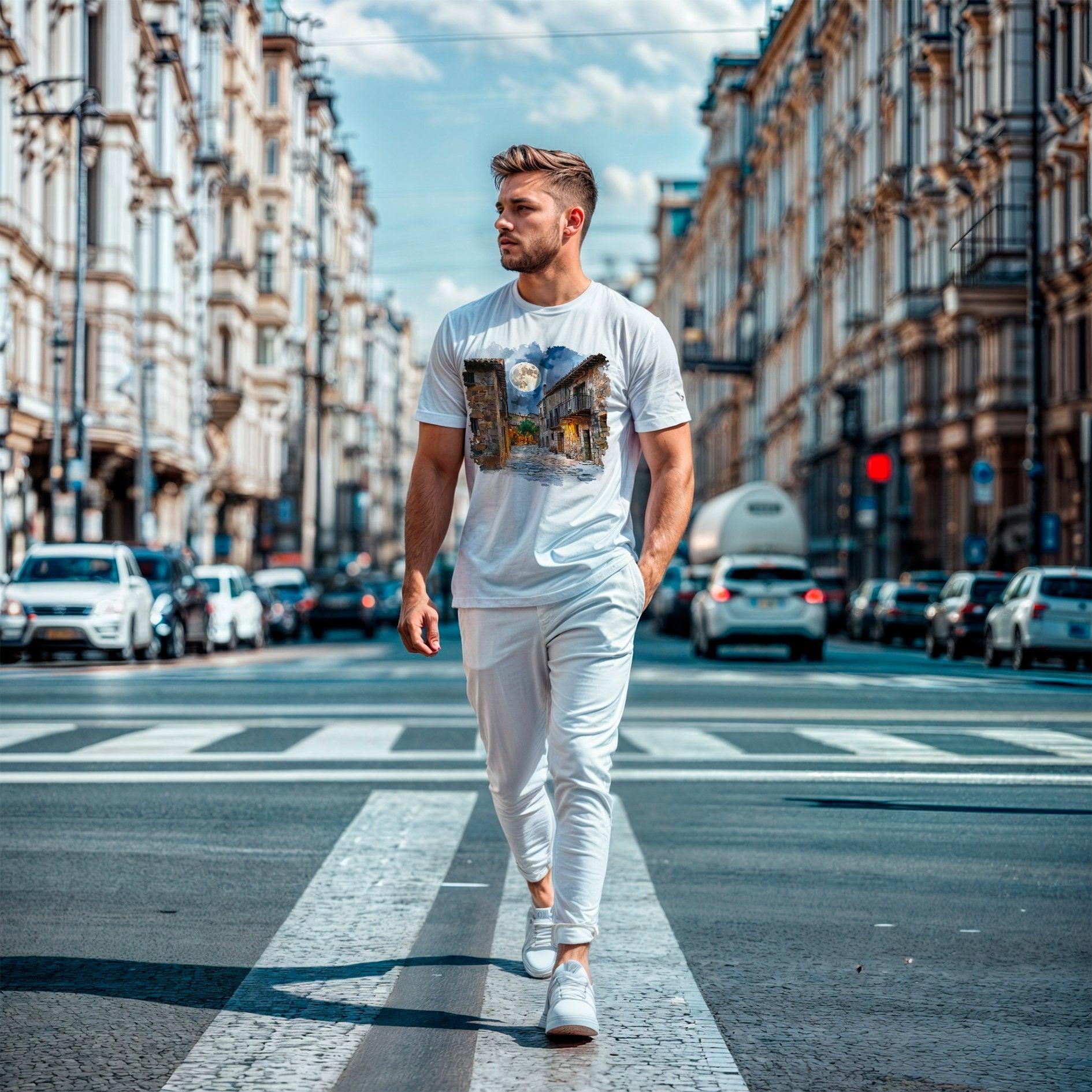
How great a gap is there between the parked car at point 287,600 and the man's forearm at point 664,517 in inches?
1557

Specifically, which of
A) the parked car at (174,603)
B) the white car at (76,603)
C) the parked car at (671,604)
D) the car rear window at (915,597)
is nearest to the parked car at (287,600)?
the parked car at (671,604)

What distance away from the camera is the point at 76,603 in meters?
27.4

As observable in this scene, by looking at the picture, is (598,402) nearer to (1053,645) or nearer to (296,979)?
(296,979)

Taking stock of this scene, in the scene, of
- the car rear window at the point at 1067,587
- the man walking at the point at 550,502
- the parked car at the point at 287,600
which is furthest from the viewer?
the parked car at the point at 287,600

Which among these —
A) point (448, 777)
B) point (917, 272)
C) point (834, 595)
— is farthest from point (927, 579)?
point (448, 777)

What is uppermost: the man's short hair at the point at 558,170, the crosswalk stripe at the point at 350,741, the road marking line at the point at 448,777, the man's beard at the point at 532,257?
the man's short hair at the point at 558,170

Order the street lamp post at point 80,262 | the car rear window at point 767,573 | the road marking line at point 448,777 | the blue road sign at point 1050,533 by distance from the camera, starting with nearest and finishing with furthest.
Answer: the road marking line at point 448,777, the car rear window at point 767,573, the blue road sign at point 1050,533, the street lamp post at point 80,262

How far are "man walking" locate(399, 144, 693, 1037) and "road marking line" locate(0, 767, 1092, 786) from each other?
5128 mm

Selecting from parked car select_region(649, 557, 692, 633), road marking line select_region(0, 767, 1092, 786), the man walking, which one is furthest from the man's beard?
parked car select_region(649, 557, 692, 633)

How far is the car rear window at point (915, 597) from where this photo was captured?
4172 centimetres

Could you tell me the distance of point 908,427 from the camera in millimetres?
56562

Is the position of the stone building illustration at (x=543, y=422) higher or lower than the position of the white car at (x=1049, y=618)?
higher

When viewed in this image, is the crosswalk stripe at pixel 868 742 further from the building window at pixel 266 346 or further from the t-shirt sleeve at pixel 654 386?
the building window at pixel 266 346

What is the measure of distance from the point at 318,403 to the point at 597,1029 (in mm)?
92446
